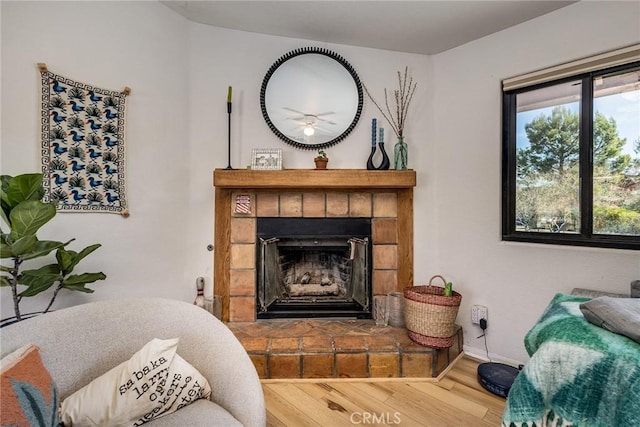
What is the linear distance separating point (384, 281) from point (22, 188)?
218 centimetres

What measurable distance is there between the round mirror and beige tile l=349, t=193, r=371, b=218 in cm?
47

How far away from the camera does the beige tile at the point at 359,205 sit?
7.66 feet

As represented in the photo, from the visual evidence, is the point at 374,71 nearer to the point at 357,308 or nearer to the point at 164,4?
the point at 164,4

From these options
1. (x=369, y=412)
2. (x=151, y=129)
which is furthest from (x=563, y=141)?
(x=151, y=129)

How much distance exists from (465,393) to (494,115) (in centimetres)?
187

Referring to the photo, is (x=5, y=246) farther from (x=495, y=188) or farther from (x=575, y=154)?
(x=575, y=154)

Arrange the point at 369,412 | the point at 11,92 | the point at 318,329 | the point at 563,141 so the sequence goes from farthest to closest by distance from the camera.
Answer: the point at 318,329 → the point at 563,141 → the point at 369,412 → the point at 11,92

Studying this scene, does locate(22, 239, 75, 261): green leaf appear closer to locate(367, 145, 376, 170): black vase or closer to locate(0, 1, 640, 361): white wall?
locate(0, 1, 640, 361): white wall

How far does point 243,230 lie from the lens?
89.7 inches

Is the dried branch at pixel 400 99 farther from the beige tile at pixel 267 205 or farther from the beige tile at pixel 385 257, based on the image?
the beige tile at pixel 267 205

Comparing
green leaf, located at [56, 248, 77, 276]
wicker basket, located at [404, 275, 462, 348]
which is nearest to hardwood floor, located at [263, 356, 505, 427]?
wicker basket, located at [404, 275, 462, 348]

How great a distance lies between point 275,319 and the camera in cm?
228

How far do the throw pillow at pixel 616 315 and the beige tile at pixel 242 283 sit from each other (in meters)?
1.93

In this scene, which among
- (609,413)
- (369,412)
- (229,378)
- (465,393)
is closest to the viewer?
(609,413)
